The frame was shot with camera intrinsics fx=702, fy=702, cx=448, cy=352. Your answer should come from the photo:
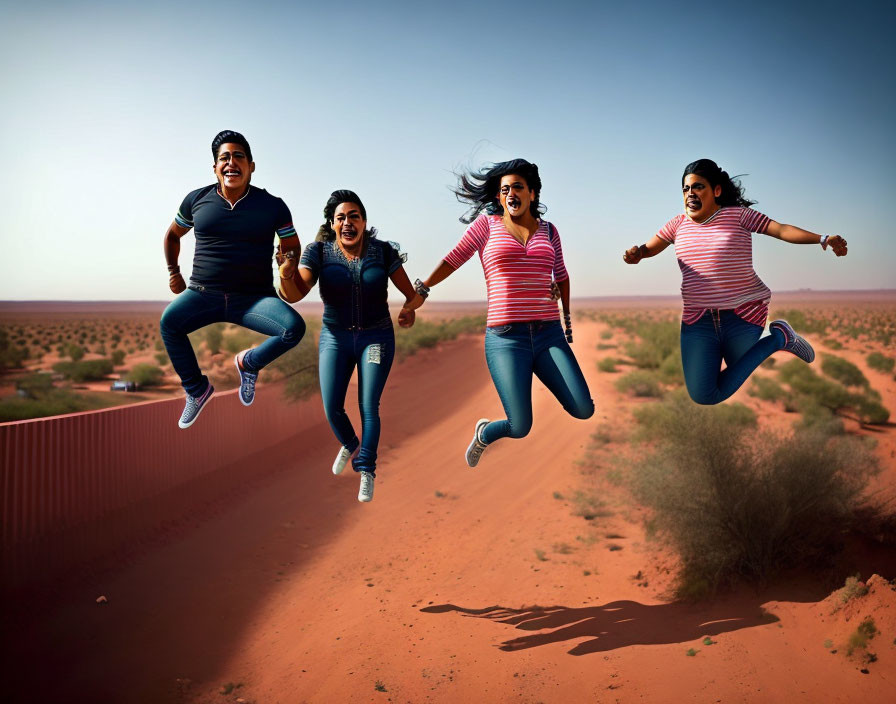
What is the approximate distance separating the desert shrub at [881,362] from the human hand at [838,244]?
3983cm

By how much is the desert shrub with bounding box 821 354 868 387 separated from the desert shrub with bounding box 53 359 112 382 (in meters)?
45.9

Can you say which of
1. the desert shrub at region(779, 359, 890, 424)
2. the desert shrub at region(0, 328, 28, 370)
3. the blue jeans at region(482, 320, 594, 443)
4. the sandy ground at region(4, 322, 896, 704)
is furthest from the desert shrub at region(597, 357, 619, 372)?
the desert shrub at region(0, 328, 28, 370)

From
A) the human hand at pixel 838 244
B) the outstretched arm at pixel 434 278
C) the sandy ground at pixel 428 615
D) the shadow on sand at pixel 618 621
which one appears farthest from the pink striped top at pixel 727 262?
the shadow on sand at pixel 618 621

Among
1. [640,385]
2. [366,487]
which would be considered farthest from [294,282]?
[640,385]

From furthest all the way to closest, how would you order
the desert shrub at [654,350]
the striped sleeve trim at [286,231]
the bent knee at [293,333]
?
the desert shrub at [654,350] → the striped sleeve trim at [286,231] → the bent knee at [293,333]

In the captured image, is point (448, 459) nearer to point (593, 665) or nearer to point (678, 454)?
point (678, 454)

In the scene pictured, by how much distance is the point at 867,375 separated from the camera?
3962 cm

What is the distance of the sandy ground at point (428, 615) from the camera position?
13750 millimetres

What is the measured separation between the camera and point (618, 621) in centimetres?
1645

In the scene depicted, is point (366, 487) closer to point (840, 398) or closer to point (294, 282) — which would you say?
point (294, 282)

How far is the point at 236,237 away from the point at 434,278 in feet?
6.78

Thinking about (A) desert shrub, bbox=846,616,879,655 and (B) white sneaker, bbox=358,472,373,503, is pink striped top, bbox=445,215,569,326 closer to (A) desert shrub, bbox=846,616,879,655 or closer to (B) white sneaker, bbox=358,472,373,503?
(B) white sneaker, bbox=358,472,373,503

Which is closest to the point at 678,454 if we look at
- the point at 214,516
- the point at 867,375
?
the point at 214,516

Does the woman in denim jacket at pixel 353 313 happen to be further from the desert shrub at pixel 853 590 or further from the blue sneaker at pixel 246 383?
the desert shrub at pixel 853 590
